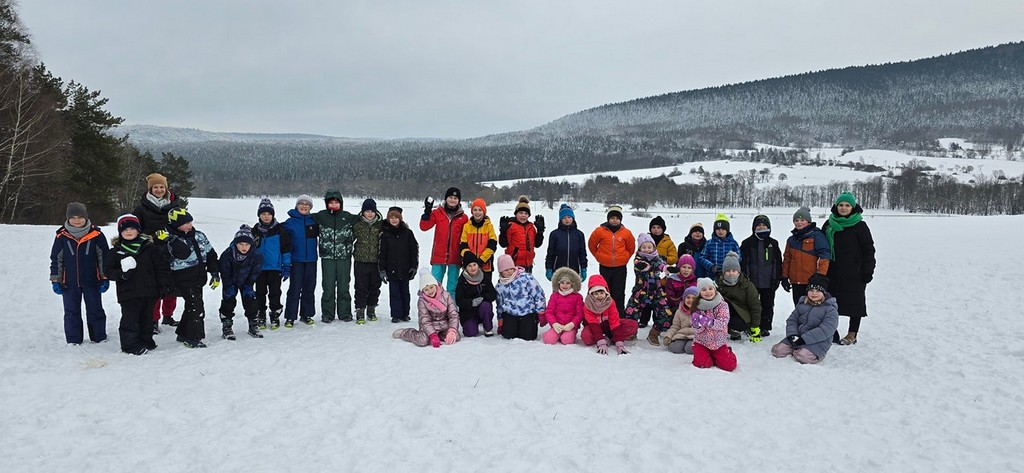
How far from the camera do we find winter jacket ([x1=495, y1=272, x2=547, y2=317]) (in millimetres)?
6547

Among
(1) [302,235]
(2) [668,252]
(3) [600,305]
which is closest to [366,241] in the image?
(1) [302,235]

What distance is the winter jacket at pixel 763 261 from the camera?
695 cm

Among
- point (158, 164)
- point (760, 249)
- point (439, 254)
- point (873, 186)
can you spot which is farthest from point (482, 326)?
point (873, 186)

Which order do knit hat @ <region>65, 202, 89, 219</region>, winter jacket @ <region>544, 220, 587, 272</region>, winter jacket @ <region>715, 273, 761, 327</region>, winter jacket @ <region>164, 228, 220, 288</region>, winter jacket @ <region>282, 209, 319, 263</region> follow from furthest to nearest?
winter jacket @ <region>544, 220, 587, 272</region>
winter jacket @ <region>282, 209, 319, 263</region>
winter jacket @ <region>715, 273, 761, 327</region>
winter jacket @ <region>164, 228, 220, 288</region>
knit hat @ <region>65, 202, 89, 219</region>

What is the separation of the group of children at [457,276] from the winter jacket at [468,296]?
0.02 meters

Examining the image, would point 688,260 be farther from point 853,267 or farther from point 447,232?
point 447,232

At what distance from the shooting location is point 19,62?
19.1 metres

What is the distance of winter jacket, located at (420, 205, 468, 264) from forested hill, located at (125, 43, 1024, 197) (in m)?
78.9

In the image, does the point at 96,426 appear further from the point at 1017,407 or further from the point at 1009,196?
the point at 1009,196

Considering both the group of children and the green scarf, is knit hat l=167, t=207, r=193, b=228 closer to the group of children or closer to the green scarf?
the group of children

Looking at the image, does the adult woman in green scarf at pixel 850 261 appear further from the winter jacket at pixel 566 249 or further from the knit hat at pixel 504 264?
the knit hat at pixel 504 264

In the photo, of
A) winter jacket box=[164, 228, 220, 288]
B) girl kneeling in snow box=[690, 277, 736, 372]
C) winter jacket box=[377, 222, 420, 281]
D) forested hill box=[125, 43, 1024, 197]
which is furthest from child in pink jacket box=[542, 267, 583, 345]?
forested hill box=[125, 43, 1024, 197]

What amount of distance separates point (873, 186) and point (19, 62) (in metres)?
119

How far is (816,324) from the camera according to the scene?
5945 millimetres
